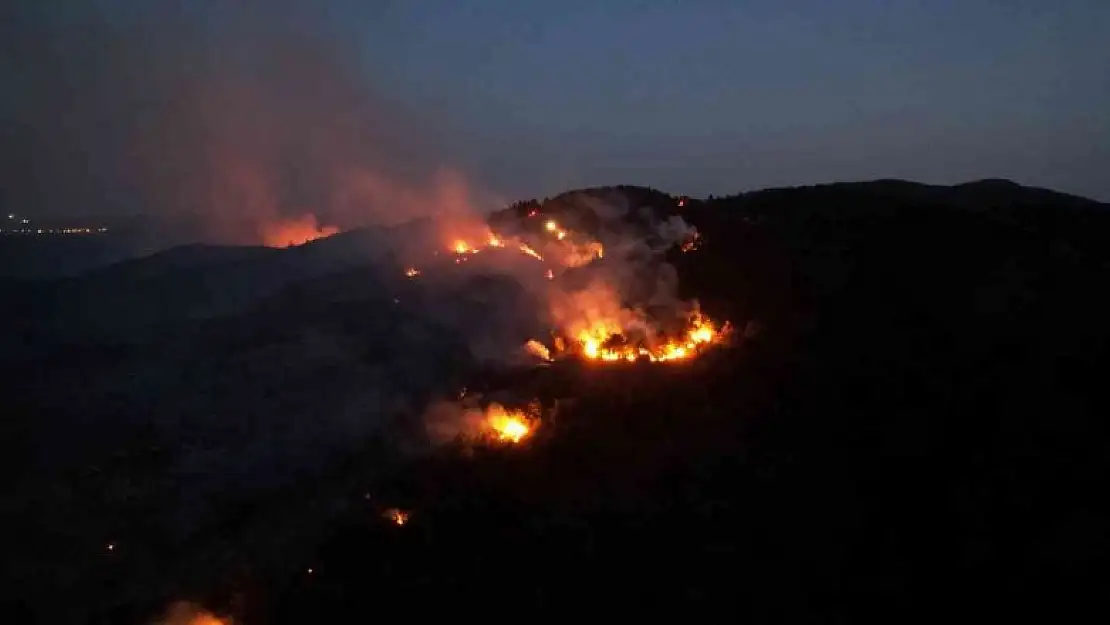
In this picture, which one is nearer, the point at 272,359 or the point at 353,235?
the point at 272,359

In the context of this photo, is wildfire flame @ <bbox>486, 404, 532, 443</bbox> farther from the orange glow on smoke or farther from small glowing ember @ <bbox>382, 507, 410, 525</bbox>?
the orange glow on smoke

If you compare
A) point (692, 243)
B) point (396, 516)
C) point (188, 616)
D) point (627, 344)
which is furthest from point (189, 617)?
point (692, 243)

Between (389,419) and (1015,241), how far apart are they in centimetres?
1823

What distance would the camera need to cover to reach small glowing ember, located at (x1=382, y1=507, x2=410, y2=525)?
1303 cm

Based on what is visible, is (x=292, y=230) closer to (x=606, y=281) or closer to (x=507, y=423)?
(x=606, y=281)

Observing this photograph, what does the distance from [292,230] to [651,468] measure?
144 feet

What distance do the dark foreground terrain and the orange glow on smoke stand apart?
26811 mm

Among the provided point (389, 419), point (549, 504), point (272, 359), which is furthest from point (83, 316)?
point (549, 504)

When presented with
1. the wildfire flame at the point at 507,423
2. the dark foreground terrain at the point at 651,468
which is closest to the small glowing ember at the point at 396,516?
the dark foreground terrain at the point at 651,468

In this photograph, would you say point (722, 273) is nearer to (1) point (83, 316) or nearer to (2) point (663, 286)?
(2) point (663, 286)

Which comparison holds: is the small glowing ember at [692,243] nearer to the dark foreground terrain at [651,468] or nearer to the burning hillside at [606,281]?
the burning hillside at [606,281]

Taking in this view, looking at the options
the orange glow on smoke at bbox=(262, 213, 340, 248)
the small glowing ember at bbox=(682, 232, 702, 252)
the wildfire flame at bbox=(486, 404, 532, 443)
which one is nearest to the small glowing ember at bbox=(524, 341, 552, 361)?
the wildfire flame at bbox=(486, 404, 532, 443)

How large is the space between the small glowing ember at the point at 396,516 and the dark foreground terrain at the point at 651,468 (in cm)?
17

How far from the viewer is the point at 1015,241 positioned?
2281cm
